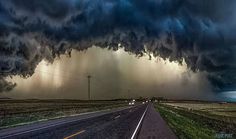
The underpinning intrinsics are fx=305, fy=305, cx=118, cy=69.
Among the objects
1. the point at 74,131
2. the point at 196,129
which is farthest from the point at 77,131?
the point at 196,129

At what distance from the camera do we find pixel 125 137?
15.1 meters

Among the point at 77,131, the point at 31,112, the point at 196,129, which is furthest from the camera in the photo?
the point at 31,112

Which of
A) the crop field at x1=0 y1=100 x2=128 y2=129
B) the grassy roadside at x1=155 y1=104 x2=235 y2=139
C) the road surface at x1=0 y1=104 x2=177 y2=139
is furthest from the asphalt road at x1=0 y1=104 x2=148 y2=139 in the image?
the crop field at x1=0 y1=100 x2=128 y2=129

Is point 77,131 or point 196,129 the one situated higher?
point 77,131

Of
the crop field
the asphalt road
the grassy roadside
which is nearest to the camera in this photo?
the asphalt road

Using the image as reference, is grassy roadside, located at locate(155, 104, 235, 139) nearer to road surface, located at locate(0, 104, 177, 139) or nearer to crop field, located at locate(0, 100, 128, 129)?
road surface, located at locate(0, 104, 177, 139)

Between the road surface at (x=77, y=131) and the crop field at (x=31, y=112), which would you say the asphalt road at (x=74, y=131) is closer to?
the road surface at (x=77, y=131)

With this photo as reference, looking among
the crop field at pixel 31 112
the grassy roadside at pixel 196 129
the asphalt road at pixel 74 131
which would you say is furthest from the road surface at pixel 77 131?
the crop field at pixel 31 112

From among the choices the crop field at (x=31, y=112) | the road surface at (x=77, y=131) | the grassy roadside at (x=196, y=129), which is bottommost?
the grassy roadside at (x=196, y=129)

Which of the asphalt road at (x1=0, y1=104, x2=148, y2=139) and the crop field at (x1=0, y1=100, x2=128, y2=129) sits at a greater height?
the crop field at (x1=0, y1=100, x2=128, y2=129)

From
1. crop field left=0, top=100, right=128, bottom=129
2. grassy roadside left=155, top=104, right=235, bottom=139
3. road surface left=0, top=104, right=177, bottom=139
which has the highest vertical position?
crop field left=0, top=100, right=128, bottom=129

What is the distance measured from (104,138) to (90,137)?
0.70 metres

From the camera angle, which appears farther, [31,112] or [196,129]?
[31,112]

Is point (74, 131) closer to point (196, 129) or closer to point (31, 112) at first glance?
point (196, 129)
